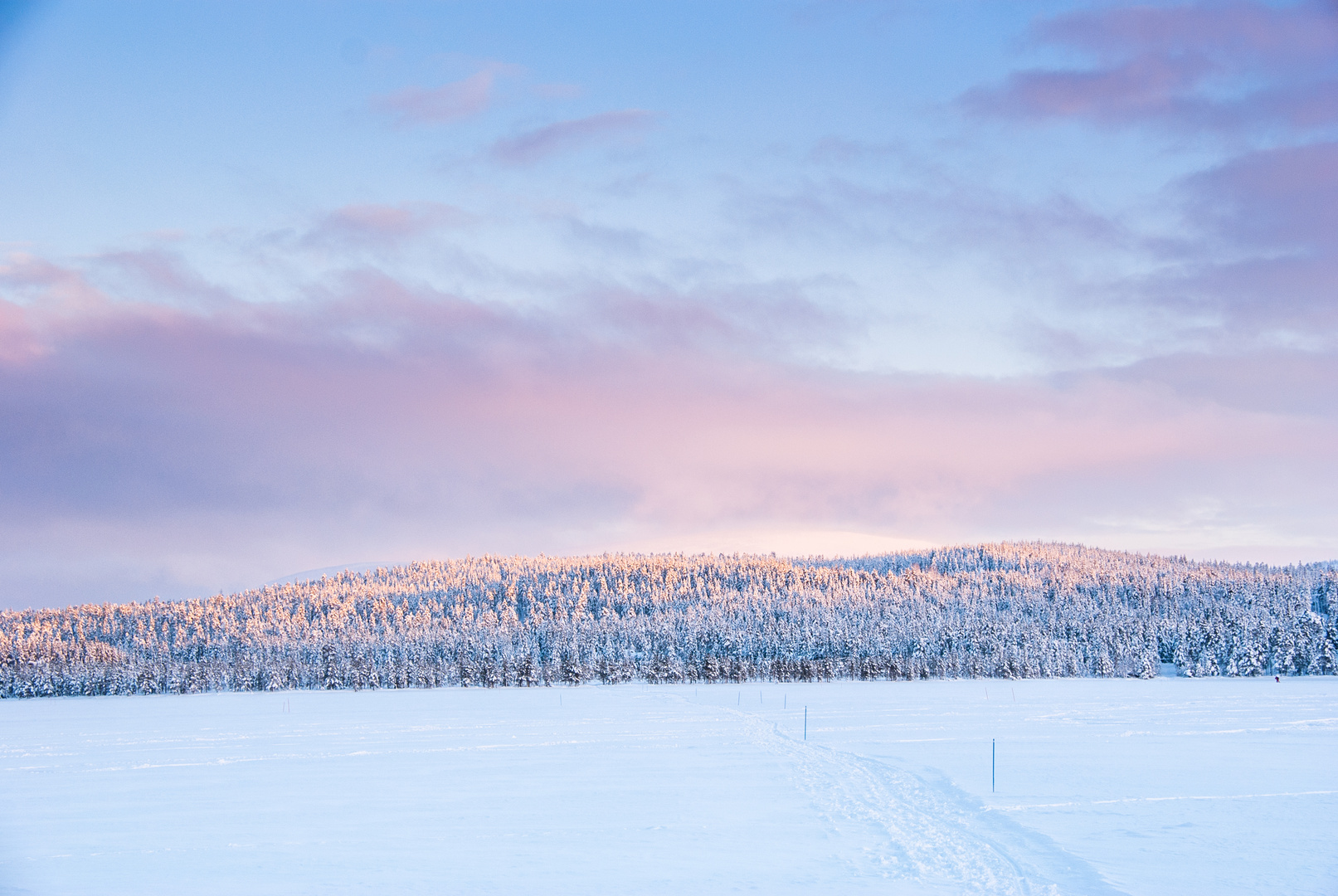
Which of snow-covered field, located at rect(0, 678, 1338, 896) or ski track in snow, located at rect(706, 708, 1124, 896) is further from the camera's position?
snow-covered field, located at rect(0, 678, 1338, 896)

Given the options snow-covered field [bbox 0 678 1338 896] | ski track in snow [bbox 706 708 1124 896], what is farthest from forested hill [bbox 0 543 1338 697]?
ski track in snow [bbox 706 708 1124 896]

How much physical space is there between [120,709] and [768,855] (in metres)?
85.9

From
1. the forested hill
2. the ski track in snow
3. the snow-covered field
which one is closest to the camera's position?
the ski track in snow

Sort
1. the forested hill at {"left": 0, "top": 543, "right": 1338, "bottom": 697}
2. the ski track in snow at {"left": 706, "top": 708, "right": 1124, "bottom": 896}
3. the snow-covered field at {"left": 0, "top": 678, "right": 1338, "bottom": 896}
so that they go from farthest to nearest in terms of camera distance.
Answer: the forested hill at {"left": 0, "top": 543, "right": 1338, "bottom": 697}
the snow-covered field at {"left": 0, "top": 678, "right": 1338, "bottom": 896}
the ski track in snow at {"left": 706, "top": 708, "right": 1124, "bottom": 896}

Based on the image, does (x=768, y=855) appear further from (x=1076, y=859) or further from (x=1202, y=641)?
(x=1202, y=641)

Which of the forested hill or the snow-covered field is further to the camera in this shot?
the forested hill

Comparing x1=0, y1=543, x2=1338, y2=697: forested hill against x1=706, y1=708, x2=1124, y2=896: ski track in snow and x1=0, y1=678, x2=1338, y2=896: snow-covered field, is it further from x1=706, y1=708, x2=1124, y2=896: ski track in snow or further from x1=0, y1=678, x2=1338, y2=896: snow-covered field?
x1=706, y1=708, x2=1124, y2=896: ski track in snow

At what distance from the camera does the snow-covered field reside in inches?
679

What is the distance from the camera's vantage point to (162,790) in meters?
29.5

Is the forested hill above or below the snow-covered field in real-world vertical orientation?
below

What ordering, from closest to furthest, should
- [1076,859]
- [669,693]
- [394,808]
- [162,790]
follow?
[1076,859], [394,808], [162,790], [669,693]

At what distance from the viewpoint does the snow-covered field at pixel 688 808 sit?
56.5ft

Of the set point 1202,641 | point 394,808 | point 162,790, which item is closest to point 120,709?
point 162,790

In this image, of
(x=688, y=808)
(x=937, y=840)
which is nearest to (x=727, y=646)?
(x=688, y=808)
